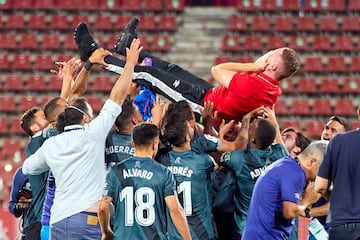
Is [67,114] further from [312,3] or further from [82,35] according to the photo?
[312,3]

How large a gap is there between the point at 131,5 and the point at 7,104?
12.5 feet

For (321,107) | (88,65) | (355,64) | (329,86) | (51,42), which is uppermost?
(88,65)

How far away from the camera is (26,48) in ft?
62.7

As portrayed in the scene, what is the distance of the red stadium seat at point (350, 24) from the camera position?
62.6ft

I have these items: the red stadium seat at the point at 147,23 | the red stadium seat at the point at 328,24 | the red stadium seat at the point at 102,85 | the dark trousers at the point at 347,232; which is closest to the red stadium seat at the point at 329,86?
the red stadium seat at the point at 328,24

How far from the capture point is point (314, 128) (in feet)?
55.5

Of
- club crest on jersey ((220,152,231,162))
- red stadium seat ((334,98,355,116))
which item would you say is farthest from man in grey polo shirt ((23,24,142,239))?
red stadium seat ((334,98,355,116))

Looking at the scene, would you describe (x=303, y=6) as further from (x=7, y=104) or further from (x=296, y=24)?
(x=7, y=104)

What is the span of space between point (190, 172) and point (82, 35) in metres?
2.06

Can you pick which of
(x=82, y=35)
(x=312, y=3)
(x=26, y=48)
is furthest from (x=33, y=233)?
(x=312, y=3)

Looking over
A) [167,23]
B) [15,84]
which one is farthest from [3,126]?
[167,23]

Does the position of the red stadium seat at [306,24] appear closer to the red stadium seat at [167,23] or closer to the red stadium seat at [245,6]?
the red stadium seat at [245,6]

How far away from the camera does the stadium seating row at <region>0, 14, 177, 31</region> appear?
19.4 metres

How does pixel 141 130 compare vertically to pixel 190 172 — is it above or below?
above
